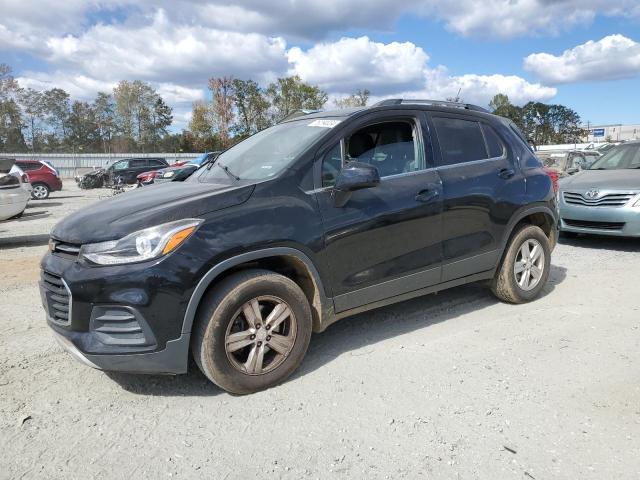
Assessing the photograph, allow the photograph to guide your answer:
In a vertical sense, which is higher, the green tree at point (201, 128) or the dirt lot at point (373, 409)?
the green tree at point (201, 128)

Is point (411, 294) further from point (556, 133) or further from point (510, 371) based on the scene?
point (556, 133)

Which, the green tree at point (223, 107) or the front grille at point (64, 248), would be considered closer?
the front grille at point (64, 248)

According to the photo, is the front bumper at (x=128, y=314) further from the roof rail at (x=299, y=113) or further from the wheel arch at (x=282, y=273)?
the roof rail at (x=299, y=113)

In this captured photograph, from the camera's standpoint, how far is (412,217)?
4000 mm

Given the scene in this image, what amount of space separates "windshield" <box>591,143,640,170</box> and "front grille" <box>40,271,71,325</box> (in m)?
8.93

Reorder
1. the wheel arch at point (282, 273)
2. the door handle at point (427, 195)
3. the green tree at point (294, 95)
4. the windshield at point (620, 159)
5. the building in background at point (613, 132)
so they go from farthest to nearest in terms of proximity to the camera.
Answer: the building in background at point (613, 132), the green tree at point (294, 95), the windshield at point (620, 159), the door handle at point (427, 195), the wheel arch at point (282, 273)

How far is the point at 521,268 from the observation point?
5.02m

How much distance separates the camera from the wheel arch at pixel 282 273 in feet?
10.1

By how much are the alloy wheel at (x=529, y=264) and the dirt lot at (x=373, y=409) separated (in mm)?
431

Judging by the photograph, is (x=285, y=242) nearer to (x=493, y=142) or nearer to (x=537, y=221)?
(x=493, y=142)

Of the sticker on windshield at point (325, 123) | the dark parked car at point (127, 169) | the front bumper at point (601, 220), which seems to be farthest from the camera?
the dark parked car at point (127, 169)

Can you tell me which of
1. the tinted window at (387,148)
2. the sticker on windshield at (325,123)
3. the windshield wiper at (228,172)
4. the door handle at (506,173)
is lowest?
the door handle at (506,173)

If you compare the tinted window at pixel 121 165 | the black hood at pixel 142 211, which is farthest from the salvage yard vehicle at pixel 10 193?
the tinted window at pixel 121 165

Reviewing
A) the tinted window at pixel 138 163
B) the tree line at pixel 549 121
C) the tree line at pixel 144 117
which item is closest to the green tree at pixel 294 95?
the tree line at pixel 144 117
